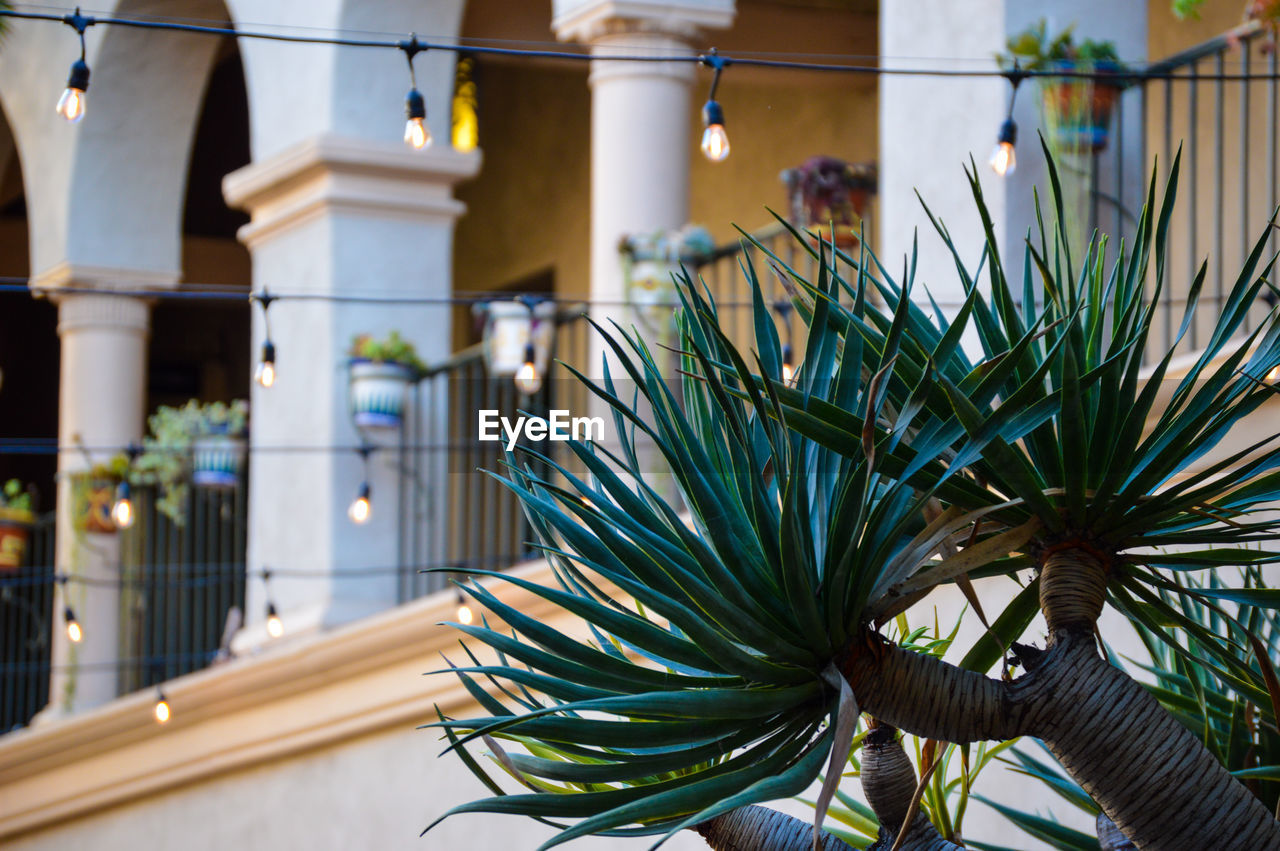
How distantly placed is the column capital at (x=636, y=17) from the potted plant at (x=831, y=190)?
2.11 feet

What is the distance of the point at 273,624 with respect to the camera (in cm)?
729

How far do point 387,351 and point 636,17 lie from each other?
5.69 feet

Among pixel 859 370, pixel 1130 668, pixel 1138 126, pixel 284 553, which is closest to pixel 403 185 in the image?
pixel 284 553

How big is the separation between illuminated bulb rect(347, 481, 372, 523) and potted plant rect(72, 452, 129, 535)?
1.92 metres

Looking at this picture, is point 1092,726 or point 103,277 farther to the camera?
point 103,277

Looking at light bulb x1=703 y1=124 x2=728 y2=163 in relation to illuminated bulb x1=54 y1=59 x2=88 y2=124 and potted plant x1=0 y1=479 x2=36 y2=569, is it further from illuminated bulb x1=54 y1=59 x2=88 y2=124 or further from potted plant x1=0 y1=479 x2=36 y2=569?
potted plant x1=0 y1=479 x2=36 y2=569

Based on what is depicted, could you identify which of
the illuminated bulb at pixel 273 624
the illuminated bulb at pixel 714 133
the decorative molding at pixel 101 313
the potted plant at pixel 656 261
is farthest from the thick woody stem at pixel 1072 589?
the decorative molding at pixel 101 313

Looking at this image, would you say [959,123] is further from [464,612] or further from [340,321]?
[340,321]

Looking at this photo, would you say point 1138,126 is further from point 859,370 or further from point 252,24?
point 252,24

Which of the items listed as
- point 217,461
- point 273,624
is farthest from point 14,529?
point 273,624

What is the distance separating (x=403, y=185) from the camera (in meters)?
7.39

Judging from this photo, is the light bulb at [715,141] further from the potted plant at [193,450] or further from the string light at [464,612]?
the potted plant at [193,450]

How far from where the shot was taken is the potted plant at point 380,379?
7.12 meters

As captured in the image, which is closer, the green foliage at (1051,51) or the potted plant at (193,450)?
the green foliage at (1051,51)
